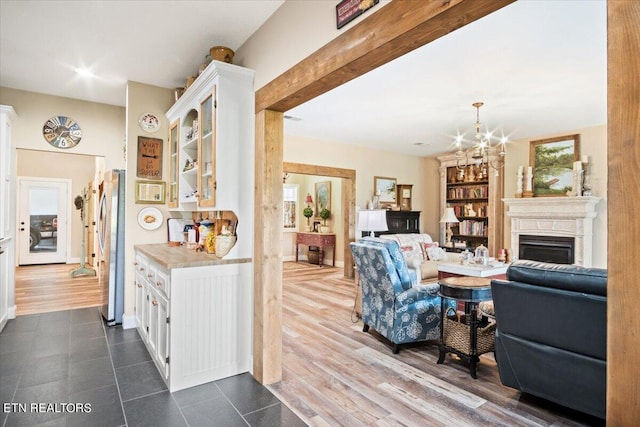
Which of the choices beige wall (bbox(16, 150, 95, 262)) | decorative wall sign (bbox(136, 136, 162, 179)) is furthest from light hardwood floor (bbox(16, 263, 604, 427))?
beige wall (bbox(16, 150, 95, 262))

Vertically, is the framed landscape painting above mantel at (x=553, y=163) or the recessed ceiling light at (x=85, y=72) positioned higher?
the recessed ceiling light at (x=85, y=72)

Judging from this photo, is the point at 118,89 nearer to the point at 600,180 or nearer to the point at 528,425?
the point at 528,425

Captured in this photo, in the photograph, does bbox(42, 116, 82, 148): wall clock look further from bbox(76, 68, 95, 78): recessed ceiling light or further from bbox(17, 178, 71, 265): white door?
bbox(17, 178, 71, 265): white door

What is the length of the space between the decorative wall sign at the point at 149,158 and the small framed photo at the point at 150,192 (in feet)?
0.26

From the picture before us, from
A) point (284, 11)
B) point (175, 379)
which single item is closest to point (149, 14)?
point (284, 11)

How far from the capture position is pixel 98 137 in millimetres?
4559

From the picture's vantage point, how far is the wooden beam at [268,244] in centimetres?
251

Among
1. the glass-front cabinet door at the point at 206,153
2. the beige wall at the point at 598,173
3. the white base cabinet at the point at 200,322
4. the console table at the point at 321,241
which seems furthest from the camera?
the console table at the point at 321,241

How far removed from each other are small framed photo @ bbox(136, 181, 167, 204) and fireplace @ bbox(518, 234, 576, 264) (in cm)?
599

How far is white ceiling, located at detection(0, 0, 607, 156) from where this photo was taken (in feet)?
8.24

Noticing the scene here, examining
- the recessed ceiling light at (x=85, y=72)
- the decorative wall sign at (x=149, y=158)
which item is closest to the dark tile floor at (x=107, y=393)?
the decorative wall sign at (x=149, y=158)

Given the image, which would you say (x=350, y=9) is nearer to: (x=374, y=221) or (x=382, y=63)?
(x=382, y=63)

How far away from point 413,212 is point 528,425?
5.80m

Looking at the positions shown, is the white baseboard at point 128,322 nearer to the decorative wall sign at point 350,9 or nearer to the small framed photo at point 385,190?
the decorative wall sign at point 350,9
